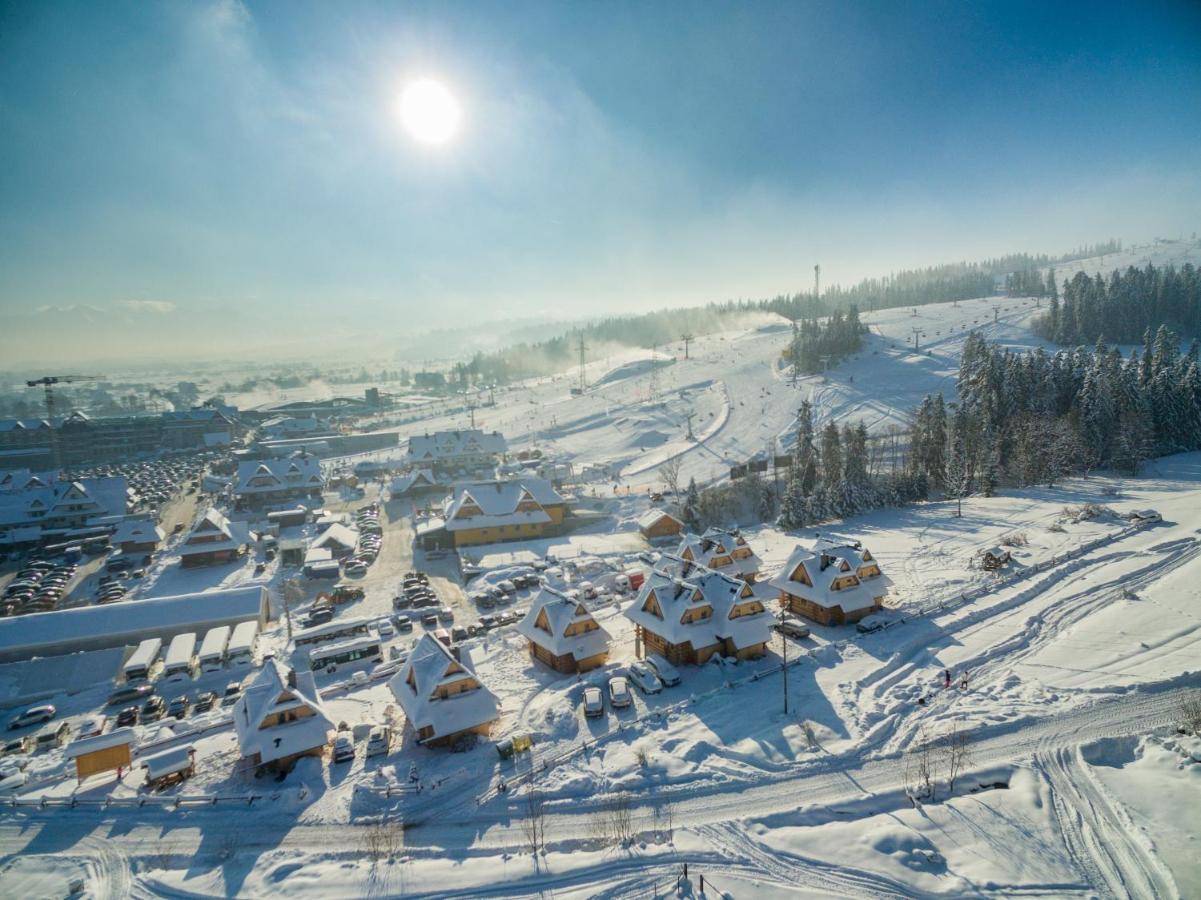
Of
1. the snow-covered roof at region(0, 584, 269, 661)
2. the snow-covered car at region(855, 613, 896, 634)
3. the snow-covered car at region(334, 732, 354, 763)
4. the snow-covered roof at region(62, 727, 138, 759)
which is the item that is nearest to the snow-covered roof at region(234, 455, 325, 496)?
the snow-covered roof at region(0, 584, 269, 661)

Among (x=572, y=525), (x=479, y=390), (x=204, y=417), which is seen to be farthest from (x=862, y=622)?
(x=479, y=390)

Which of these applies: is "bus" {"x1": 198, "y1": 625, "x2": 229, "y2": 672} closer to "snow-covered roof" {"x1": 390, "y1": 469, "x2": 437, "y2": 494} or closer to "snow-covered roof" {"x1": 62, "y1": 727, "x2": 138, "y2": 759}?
"snow-covered roof" {"x1": 62, "y1": 727, "x2": 138, "y2": 759}

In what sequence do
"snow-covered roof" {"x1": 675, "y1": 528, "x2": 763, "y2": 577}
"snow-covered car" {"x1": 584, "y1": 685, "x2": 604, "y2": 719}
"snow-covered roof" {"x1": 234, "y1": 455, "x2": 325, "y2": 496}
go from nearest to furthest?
"snow-covered car" {"x1": 584, "y1": 685, "x2": 604, "y2": 719}, "snow-covered roof" {"x1": 675, "y1": 528, "x2": 763, "y2": 577}, "snow-covered roof" {"x1": 234, "y1": 455, "x2": 325, "y2": 496}

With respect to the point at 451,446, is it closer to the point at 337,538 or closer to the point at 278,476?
the point at 278,476

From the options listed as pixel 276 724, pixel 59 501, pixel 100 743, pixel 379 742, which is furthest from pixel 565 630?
pixel 59 501

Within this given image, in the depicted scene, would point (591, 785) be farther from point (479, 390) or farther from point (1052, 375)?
point (479, 390)

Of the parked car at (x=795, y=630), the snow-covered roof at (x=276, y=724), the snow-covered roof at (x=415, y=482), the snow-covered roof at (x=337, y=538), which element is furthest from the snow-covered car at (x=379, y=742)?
the snow-covered roof at (x=415, y=482)
